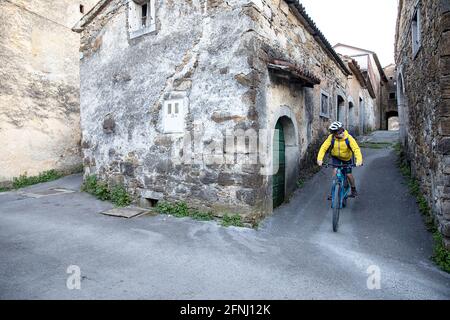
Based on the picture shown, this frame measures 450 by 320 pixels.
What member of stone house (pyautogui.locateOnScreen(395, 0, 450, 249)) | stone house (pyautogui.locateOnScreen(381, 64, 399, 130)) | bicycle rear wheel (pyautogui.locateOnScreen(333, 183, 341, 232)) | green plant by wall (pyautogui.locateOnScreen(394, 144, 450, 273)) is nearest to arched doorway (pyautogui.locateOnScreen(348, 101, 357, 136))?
green plant by wall (pyautogui.locateOnScreen(394, 144, 450, 273))

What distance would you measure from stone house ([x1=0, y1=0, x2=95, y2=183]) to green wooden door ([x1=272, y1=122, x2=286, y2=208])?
281 inches

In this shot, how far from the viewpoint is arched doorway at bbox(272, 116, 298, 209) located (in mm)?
5398

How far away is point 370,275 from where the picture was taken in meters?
2.88

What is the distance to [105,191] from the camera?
20.4ft

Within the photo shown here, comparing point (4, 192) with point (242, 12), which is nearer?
point (242, 12)

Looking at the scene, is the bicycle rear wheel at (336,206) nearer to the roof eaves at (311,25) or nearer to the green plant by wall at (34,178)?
the roof eaves at (311,25)

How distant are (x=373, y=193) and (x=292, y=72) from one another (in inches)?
117

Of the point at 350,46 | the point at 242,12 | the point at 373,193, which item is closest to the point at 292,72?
A: the point at 242,12

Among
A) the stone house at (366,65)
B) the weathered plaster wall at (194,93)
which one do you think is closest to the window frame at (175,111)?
the weathered plaster wall at (194,93)

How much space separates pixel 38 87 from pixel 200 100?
6336mm

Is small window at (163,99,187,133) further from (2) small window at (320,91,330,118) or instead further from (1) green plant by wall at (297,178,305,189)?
(2) small window at (320,91,330,118)

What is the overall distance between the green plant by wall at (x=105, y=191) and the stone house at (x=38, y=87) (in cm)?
268
